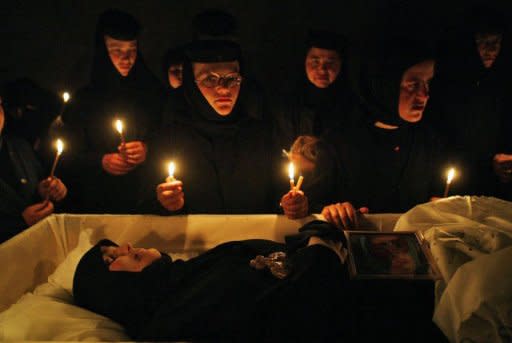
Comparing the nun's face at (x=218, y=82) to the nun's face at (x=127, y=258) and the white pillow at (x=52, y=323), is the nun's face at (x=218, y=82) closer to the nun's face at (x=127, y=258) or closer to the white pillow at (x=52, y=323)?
the nun's face at (x=127, y=258)

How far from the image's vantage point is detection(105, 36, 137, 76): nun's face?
2443 mm

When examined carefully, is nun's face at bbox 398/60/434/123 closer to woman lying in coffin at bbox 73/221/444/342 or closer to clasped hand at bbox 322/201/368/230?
clasped hand at bbox 322/201/368/230

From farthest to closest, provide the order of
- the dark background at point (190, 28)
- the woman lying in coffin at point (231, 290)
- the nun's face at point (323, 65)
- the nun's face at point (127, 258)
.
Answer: the dark background at point (190, 28)
the nun's face at point (323, 65)
the nun's face at point (127, 258)
the woman lying in coffin at point (231, 290)

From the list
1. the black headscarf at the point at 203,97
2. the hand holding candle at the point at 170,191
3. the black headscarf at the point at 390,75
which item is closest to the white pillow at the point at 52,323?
the hand holding candle at the point at 170,191

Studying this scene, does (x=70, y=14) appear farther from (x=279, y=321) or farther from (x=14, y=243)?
(x=279, y=321)

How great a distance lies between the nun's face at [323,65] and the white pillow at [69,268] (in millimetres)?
1758

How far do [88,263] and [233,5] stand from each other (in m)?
1.86

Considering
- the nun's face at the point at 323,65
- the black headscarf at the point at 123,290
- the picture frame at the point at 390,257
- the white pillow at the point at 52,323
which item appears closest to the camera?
the picture frame at the point at 390,257

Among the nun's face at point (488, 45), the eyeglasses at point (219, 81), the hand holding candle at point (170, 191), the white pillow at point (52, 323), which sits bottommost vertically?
the white pillow at point (52, 323)

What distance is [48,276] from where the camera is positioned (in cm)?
216

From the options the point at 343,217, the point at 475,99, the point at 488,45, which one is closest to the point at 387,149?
the point at 343,217

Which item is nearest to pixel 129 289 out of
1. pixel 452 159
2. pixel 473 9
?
pixel 452 159

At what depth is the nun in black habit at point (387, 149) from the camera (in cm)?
243

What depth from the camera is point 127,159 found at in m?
2.33
